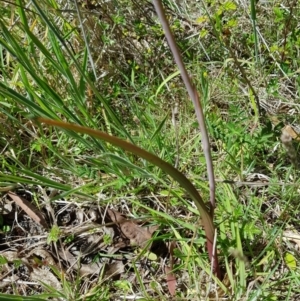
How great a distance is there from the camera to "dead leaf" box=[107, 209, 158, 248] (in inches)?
52.9

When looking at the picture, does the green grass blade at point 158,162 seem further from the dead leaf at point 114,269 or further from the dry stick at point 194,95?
the dead leaf at point 114,269

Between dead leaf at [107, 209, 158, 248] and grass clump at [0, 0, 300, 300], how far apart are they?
0.6 inches

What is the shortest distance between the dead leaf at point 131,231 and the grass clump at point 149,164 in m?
0.01

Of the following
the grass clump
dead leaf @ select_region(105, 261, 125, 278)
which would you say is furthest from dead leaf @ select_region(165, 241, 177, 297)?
dead leaf @ select_region(105, 261, 125, 278)

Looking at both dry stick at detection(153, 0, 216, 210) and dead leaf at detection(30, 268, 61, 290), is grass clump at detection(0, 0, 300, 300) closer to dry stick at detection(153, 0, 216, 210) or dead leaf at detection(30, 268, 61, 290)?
dead leaf at detection(30, 268, 61, 290)

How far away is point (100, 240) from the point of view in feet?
4.54

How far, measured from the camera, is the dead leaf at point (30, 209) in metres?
1.44

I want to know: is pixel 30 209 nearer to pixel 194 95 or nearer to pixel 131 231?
pixel 131 231

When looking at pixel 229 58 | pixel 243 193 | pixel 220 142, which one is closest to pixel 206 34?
pixel 229 58

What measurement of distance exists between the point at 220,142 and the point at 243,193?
19 centimetres

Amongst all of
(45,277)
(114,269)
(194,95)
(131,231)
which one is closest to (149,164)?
(131,231)

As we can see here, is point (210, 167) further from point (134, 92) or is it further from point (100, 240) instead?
point (134, 92)

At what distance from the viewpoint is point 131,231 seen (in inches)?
53.7

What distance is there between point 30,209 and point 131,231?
0.32 meters
